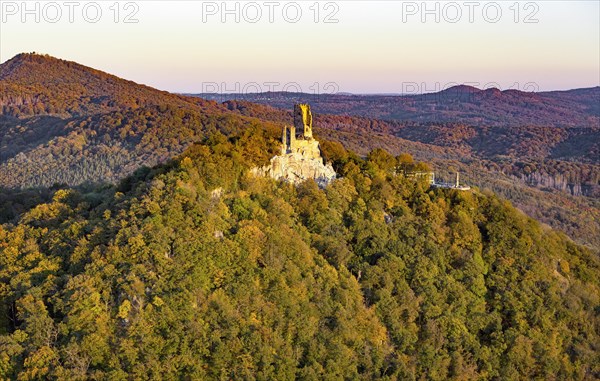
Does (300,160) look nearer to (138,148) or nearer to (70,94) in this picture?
(138,148)

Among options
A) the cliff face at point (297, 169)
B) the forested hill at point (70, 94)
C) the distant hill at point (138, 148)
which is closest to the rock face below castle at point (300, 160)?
the cliff face at point (297, 169)

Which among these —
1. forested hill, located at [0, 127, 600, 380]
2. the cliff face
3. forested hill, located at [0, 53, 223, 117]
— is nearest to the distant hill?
forested hill, located at [0, 53, 223, 117]

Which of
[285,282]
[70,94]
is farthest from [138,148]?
[285,282]

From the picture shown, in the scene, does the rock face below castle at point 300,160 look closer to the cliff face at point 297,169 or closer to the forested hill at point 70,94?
the cliff face at point 297,169

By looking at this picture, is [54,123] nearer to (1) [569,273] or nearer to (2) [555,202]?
(2) [555,202]

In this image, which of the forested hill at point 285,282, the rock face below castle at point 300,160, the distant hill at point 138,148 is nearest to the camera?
the forested hill at point 285,282

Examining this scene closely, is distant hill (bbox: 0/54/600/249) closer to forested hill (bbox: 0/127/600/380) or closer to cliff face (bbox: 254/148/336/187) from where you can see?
cliff face (bbox: 254/148/336/187)

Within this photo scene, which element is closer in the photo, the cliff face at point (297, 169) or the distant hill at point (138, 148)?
the cliff face at point (297, 169)
